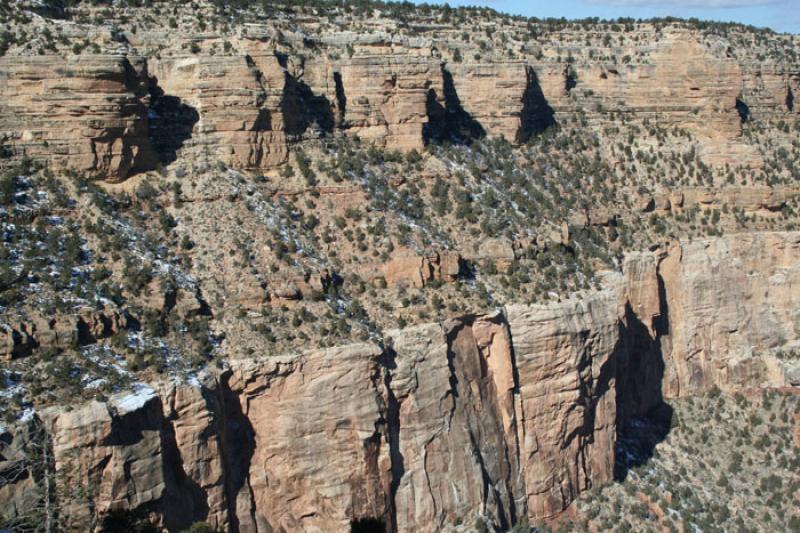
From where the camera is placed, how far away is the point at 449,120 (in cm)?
5550

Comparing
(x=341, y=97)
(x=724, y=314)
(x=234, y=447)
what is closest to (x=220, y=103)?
(x=341, y=97)

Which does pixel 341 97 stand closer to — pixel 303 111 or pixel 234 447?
pixel 303 111

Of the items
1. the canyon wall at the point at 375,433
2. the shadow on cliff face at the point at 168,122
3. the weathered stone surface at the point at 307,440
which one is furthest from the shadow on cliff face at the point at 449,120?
the weathered stone surface at the point at 307,440

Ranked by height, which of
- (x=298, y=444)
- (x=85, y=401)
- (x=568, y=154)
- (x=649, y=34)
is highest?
(x=649, y=34)

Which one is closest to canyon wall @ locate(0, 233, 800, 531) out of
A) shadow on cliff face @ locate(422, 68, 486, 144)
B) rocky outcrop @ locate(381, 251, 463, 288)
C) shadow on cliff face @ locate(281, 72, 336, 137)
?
rocky outcrop @ locate(381, 251, 463, 288)

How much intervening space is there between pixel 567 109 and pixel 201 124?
80.9 ft

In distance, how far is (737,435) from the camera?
180 ft

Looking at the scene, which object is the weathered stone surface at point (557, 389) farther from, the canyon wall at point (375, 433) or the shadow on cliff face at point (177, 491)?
the shadow on cliff face at point (177, 491)

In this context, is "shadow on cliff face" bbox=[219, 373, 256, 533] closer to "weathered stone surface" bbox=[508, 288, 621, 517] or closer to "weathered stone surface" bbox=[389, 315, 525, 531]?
"weathered stone surface" bbox=[389, 315, 525, 531]

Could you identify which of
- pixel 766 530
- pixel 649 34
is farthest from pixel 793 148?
pixel 766 530

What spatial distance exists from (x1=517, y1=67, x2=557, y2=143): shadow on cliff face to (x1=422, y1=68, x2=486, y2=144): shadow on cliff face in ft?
11.0

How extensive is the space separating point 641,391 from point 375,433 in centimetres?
2052

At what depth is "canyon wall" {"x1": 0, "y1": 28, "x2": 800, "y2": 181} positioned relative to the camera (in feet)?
137

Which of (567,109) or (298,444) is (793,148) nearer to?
(567,109)
